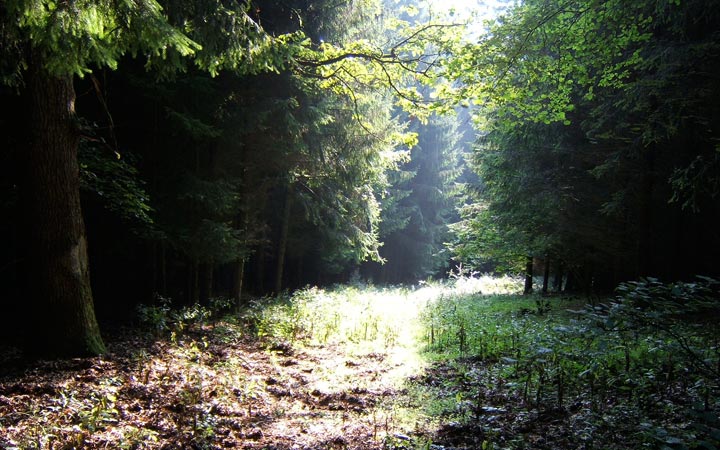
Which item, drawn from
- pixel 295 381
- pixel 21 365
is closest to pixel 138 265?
pixel 21 365

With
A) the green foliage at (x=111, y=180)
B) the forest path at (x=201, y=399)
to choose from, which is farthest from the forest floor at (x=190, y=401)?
the green foliage at (x=111, y=180)

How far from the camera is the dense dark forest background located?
7.24m

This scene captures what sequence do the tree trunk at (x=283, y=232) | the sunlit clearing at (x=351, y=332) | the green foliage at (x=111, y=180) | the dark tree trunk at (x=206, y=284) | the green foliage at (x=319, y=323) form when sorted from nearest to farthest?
the sunlit clearing at (x=351, y=332) → the green foliage at (x=111, y=180) → the green foliage at (x=319, y=323) → the dark tree trunk at (x=206, y=284) → the tree trunk at (x=283, y=232)

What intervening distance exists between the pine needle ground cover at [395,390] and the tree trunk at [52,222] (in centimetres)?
46

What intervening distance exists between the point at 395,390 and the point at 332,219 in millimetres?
8971

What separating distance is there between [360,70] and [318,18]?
14.5 feet

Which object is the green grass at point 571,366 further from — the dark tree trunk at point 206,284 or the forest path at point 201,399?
the dark tree trunk at point 206,284

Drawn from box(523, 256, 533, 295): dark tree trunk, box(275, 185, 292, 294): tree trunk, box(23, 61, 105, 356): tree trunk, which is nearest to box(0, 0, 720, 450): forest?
box(23, 61, 105, 356): tree trunk

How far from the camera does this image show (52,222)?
569cm

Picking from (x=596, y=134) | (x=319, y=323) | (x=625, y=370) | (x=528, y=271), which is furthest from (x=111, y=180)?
(x=528, y=271)

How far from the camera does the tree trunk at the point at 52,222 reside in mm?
5621

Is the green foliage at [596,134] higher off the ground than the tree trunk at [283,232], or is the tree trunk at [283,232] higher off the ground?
the green foliage at [596,134]

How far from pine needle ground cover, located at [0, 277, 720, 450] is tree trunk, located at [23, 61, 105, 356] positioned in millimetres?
460

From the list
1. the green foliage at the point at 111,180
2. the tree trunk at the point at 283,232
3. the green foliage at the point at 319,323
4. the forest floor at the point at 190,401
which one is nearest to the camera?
the forest floor at the point at 190,401
